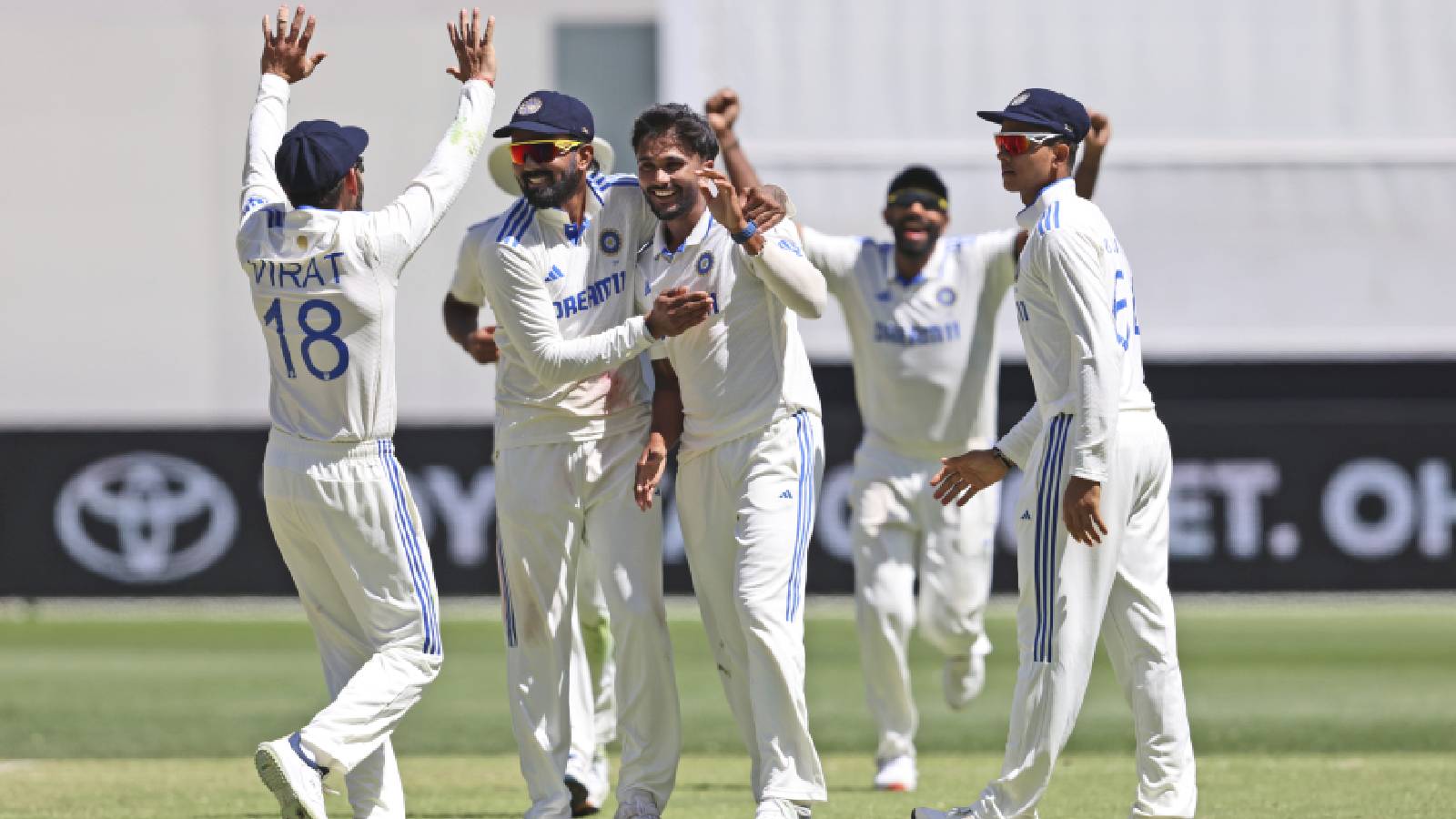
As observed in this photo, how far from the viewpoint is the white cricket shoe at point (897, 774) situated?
7.48 m

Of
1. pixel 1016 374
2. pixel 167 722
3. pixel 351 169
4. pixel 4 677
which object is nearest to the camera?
pixel 351 169

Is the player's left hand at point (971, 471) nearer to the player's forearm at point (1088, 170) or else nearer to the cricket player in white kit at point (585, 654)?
the cricket player in white kit at point (585, 654)

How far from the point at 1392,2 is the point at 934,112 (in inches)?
192

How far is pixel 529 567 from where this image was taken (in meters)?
6.36

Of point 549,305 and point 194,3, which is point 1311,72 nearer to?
point 194,3

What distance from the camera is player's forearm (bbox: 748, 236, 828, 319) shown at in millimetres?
5957

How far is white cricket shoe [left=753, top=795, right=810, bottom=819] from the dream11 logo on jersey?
385 inches

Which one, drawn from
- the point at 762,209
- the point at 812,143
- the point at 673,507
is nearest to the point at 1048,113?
the point at 762,209

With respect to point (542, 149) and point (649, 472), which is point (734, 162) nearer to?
point (542, 149)

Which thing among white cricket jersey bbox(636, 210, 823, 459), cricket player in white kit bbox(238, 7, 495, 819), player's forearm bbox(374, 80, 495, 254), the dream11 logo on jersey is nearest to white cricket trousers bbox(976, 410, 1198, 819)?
white cricket jersey bbox(636, 210, 823, 459)

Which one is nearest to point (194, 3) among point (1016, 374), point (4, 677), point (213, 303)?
point (213, 303)

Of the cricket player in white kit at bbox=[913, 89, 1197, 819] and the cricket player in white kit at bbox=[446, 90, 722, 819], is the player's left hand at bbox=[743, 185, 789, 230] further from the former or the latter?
the cricket player in white kit at bbox=[913, 89, 1197, 819]

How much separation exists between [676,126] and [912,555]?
2.78m

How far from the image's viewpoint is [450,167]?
6031 millimetres
